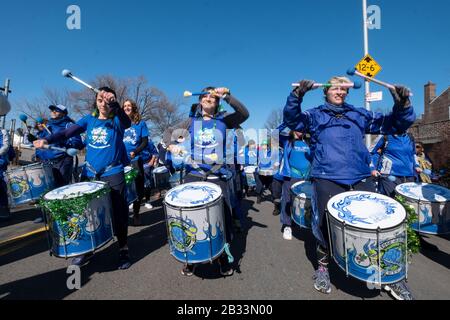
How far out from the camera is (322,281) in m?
2.58

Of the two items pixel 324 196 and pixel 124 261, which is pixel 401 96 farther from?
pixel 124 261

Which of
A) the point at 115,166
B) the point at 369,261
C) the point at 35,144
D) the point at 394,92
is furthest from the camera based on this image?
the point at 115,166

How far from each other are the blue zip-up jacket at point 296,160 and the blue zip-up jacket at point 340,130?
1.58 metres

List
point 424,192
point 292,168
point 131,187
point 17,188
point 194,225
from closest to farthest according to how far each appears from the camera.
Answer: point 194,225
point 424,192
point 292,168
point 131,187
point 17,188

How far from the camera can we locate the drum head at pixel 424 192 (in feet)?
10.8

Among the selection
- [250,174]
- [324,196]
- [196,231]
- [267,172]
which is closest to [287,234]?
[324,196]

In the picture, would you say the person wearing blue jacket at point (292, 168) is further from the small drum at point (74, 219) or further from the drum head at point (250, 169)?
the drum head at point (250, 169)

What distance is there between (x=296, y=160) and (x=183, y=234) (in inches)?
103

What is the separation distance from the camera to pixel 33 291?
8.38ft

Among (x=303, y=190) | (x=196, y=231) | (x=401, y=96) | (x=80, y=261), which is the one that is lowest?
(x=80, y=261)

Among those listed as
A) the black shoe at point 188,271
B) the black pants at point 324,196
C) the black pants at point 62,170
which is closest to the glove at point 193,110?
the black pants at point 324,196

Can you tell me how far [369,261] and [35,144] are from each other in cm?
357
